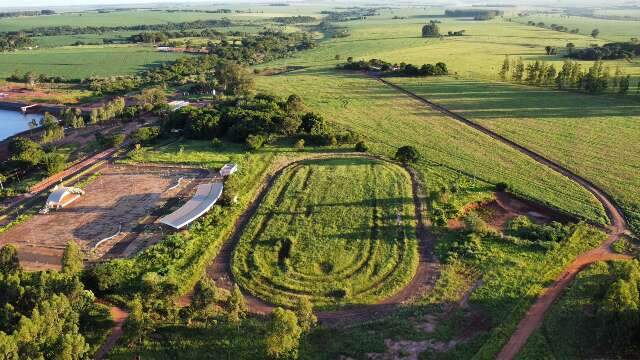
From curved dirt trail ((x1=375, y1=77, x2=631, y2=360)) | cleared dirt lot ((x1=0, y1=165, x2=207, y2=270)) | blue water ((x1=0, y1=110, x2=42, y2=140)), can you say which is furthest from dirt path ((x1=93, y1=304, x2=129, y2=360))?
blue water ((x1=0, y1=110, x2=42, y2=140))

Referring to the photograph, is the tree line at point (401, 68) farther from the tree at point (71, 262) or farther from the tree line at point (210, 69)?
the tree at point (71, 262)

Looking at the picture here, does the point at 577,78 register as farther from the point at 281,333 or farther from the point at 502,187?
the point at 281,333

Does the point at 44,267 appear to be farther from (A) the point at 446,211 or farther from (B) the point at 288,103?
(B) the point at 288,103

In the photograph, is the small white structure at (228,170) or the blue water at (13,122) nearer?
the small white structure at (228,170)

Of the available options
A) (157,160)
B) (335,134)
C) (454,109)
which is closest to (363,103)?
(454,109)

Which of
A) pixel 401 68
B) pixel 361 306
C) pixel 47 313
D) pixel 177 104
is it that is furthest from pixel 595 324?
pixel 401 68

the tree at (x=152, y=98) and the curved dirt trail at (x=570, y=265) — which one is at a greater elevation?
the tree at (x=152, y=98)

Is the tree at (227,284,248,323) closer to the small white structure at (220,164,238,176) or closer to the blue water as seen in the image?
the small white structure at (220,164,238,176)

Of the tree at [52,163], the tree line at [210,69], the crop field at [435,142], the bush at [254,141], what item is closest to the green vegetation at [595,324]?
the crop field at [435,142]
